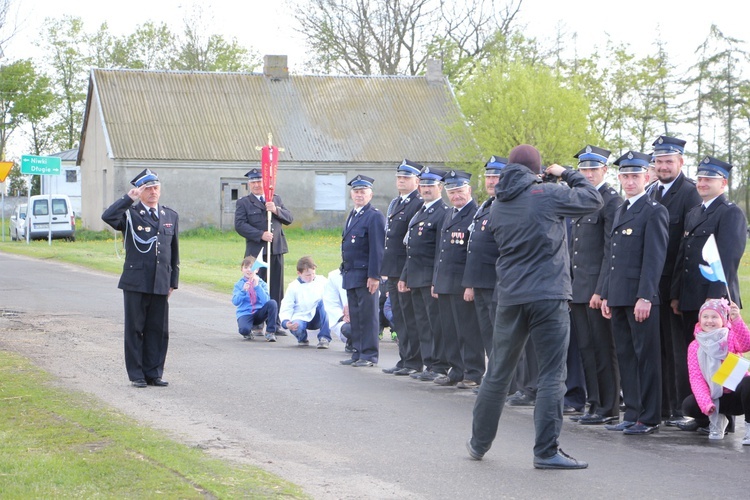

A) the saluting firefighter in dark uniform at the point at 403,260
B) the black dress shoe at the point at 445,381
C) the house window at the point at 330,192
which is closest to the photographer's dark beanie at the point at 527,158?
the black dress shoe at the point at 445,381

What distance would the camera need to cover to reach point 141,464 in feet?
23.8

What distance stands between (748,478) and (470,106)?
129ft

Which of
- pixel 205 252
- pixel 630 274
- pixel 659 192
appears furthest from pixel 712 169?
pixel 205 252

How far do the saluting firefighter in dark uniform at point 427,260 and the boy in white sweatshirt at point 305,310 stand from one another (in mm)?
2841

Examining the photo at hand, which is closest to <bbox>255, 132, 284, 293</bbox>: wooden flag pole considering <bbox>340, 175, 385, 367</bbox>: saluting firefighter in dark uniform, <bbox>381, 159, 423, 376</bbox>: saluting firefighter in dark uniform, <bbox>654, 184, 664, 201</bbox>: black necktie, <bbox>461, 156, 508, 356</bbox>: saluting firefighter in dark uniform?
<bbox>340, 175, 385, 367</bbox>: saluting firefighter in dark uniform

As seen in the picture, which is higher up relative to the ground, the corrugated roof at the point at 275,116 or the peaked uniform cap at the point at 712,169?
the corrugated roof at the point at 275,116

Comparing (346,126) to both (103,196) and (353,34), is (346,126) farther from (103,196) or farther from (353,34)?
(103,196)

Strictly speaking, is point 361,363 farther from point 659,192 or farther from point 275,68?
point 275,68

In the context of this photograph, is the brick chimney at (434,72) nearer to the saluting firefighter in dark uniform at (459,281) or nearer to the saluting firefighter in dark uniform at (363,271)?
the saluting firefighter in dark uniform at (363,271)

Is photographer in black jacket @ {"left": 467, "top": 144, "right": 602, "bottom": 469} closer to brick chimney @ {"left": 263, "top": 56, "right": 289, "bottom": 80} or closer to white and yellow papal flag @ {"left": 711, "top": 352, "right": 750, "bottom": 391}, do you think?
white and yellow papal flag @ {"left": 711, "top": 352, "right": 750, "bottom": 391}

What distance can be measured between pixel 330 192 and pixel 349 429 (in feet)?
138

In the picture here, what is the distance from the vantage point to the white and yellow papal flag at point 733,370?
852 centimetres

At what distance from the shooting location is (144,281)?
10.9 metres

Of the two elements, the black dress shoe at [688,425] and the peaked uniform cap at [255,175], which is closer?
the black dress shoe at [688,425]
